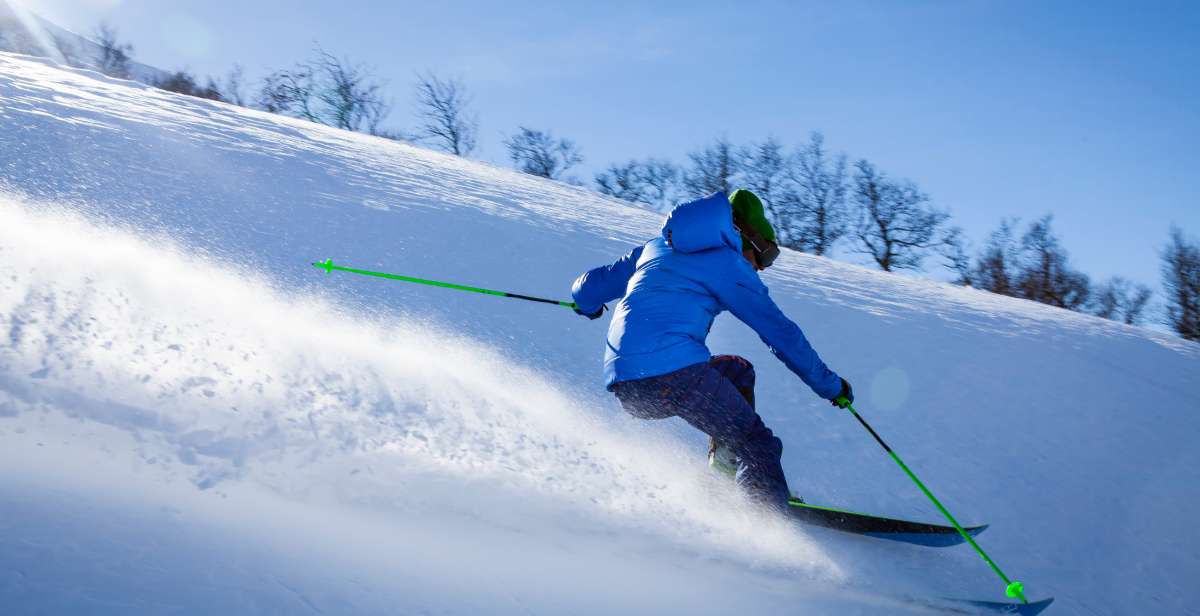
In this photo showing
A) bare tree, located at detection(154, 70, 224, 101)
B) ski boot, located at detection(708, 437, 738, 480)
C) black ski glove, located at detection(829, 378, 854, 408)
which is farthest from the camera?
bare tree, located at detection(154, 70, 224, 101)

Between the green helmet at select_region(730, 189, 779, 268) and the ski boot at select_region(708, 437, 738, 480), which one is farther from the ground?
the green helmet at select_region(730, 189, 779, 268)

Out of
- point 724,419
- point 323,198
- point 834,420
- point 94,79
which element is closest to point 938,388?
point 834,420

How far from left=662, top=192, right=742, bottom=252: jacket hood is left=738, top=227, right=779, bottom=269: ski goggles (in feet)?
0.79

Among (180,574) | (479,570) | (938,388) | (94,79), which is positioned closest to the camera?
(180,574)

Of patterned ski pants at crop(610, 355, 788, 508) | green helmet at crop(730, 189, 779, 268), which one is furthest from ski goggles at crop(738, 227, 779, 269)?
patterned ski pants at crop(610, 355, 788, 508)

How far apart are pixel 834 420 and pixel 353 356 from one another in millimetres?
2893

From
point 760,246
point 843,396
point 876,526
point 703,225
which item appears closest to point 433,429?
point 703,225

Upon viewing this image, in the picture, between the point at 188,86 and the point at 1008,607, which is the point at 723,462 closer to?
the point at 1008,607

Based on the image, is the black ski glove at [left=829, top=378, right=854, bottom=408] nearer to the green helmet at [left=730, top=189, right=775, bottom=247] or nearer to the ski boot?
the ski boot

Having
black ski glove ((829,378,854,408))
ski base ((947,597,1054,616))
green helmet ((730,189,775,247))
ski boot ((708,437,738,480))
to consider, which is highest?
green helmet ((730,189,775,247))

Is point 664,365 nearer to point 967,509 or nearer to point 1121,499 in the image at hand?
point 967,509

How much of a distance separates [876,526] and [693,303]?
1409mm

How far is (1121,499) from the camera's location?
13.4 ft

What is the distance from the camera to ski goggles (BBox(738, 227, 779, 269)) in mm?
3209
